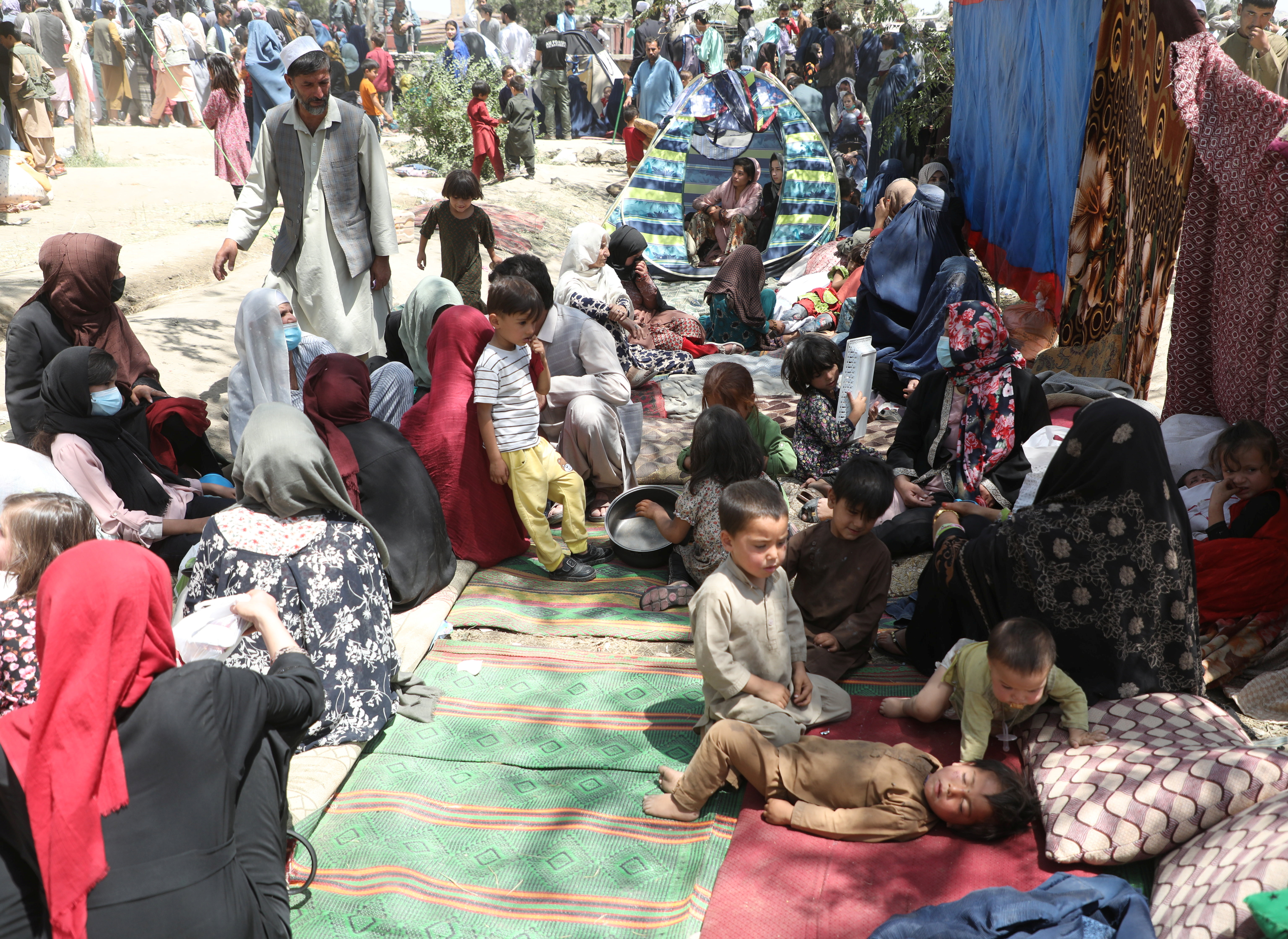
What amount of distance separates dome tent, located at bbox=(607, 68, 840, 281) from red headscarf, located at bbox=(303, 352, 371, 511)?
586cm

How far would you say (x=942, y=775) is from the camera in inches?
102

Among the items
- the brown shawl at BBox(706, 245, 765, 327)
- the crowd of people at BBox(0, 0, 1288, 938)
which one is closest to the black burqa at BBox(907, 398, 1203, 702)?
the crowd of people at BBox(0, 0, 1288, 938)

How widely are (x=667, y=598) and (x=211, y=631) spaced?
184 centimetres

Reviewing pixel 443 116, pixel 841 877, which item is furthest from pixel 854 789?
pixel 443 116

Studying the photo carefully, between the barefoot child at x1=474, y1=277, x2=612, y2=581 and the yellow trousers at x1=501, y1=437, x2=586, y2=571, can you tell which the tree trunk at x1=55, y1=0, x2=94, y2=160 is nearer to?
the barefoot child at x1=474, y1=277, x2=612, y2=581

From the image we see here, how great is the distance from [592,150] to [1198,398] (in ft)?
41.5

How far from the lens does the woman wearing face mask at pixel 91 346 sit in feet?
13.2

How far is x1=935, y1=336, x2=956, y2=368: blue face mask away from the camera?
4.07 metres

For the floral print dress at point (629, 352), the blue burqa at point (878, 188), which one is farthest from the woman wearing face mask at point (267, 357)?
the blue burqa at point (878, 188)

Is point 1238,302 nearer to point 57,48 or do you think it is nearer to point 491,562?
point 491,562

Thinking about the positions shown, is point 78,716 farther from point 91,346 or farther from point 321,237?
point 321,237

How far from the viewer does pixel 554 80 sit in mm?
16844

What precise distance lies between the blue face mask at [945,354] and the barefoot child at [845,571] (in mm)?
923

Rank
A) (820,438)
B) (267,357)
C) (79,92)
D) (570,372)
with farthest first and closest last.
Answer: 1. (79,92)
2. (570,372)
3. (820,438)
4. (267,357)
